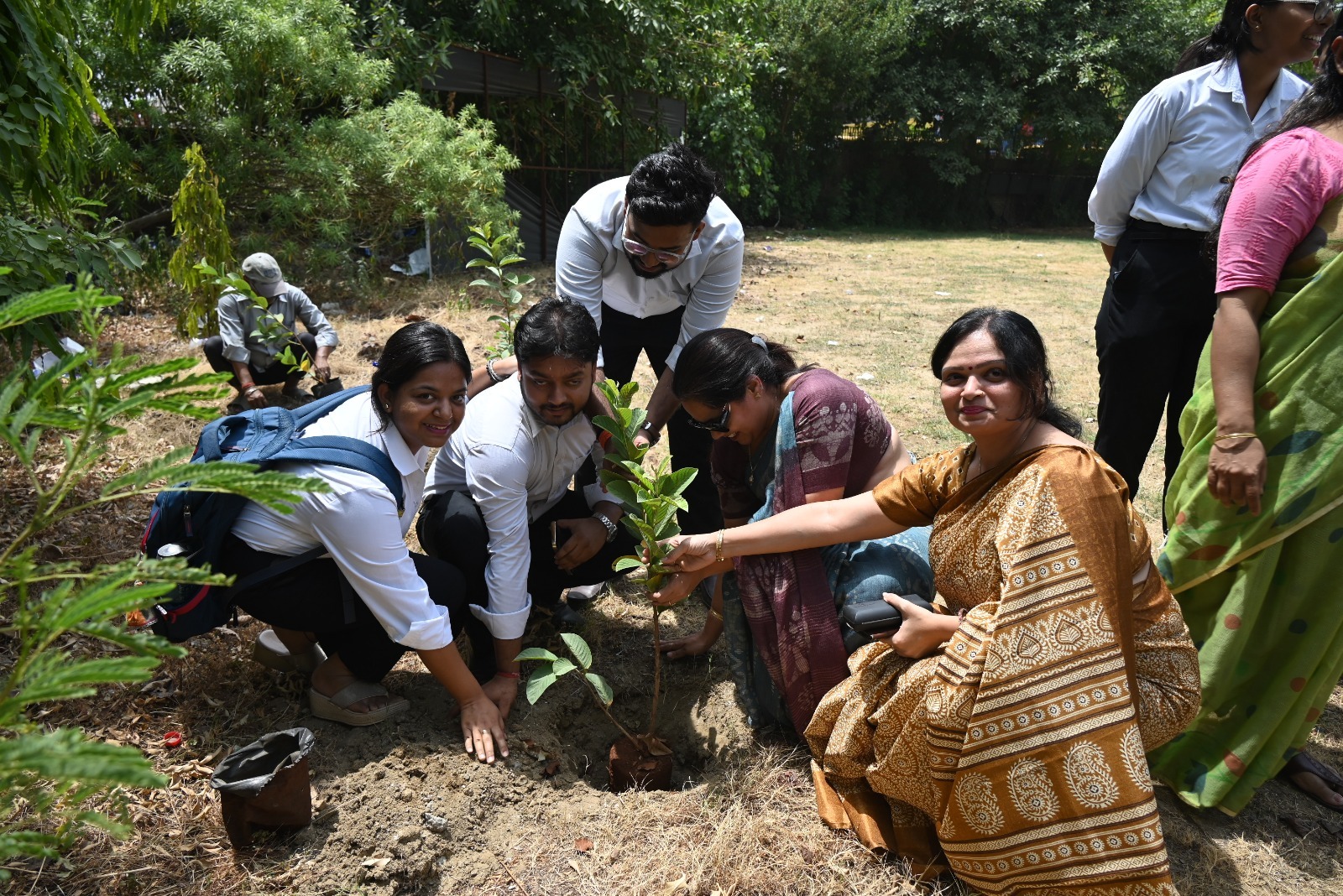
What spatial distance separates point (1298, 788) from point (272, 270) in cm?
544

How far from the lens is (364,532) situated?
7.50ft

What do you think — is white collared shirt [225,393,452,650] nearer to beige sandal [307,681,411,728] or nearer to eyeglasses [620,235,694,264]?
beige sandal [307,681,411,728]

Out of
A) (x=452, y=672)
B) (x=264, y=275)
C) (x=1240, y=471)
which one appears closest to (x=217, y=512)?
(x=452, y=672)

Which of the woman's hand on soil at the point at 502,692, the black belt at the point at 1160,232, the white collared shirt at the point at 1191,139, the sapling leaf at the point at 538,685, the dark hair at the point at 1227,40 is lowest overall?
the woman's hand on soil at the point at 502,692

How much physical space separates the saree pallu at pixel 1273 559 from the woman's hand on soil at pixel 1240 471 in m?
0.04

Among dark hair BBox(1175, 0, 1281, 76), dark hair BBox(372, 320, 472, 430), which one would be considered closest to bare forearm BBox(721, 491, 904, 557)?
dark hair BBox(372, 320, 472, 430)

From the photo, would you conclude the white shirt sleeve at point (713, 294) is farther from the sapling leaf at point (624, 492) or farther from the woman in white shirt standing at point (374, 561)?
the woman in white shirt standing at point (374, 561)

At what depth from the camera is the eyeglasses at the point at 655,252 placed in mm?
2914

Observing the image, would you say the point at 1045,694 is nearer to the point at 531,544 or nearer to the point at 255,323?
the point at 531,544

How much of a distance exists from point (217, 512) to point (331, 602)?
0.39 metres

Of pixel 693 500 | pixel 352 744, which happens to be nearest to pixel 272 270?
pixel 693 500

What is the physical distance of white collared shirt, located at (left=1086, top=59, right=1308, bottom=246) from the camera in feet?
8.95

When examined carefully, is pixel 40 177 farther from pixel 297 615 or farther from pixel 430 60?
pixel 430 60

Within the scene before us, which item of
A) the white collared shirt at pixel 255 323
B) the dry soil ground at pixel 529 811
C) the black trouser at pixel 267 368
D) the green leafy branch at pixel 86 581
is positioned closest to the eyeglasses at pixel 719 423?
the dry soil ground at pixel 529 811
